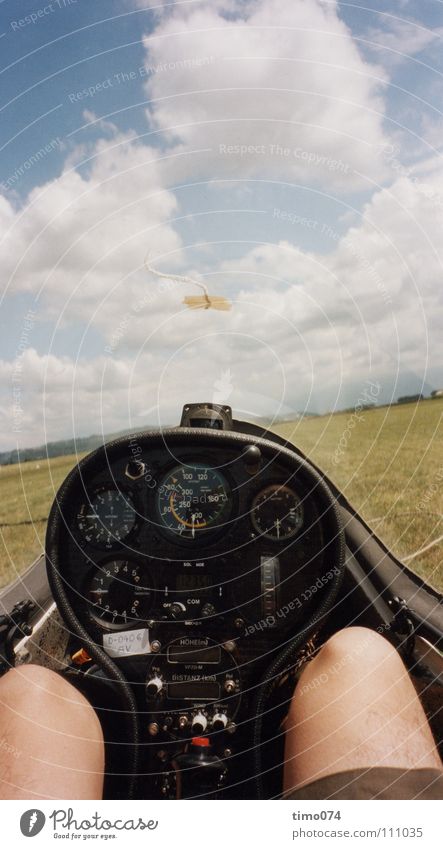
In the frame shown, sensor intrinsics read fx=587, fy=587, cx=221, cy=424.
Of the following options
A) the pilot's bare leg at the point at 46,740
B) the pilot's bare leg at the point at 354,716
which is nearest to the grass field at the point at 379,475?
the pilot's bare leg at the point at 354,716

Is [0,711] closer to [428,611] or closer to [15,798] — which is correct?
[15,798]

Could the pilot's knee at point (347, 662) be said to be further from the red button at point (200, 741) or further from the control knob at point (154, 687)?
the control knob at point (154, 687)

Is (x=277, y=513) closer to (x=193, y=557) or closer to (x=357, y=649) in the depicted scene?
(x=193, y=557)

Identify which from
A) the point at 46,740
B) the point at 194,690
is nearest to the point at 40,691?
the point at 46,740

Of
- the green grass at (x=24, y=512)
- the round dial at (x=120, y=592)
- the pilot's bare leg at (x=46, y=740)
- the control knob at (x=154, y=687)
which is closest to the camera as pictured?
the pilot's bare leg at (x=46, y=740)

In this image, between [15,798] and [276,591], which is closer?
[15,798]

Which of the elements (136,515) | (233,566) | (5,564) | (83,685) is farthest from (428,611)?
(5,564)
